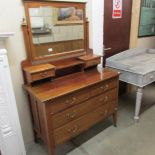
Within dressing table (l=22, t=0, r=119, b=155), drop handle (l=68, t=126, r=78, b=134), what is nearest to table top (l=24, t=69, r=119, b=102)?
dressing table (l=22, t=0, r=119, b=155)

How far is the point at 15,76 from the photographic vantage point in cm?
167

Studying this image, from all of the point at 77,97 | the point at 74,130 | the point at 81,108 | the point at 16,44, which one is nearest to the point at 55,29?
the point at 16,44

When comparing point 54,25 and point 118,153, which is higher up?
point 54,25

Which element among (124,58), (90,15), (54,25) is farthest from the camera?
(124,58)

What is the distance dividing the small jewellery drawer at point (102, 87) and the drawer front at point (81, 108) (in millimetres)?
54

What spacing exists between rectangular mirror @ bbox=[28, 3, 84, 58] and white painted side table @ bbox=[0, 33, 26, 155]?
360mm

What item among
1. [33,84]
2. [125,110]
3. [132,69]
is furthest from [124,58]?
[33,84]

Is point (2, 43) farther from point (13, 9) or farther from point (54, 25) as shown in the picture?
point (54, 25)

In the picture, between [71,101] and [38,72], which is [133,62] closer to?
[71,101]

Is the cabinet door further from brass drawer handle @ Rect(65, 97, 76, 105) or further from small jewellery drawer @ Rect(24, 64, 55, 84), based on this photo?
brass drawer handle @ Rect(65, 97, 76, 105)

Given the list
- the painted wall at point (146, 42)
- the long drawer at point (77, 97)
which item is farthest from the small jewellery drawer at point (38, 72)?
the painted wall at point (146, 42)

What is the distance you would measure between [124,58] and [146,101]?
0.93 metres

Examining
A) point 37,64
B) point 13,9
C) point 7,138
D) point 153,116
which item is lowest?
point 153,116

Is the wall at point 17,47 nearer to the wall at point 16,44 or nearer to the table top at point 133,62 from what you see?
the wall at point 16,44
